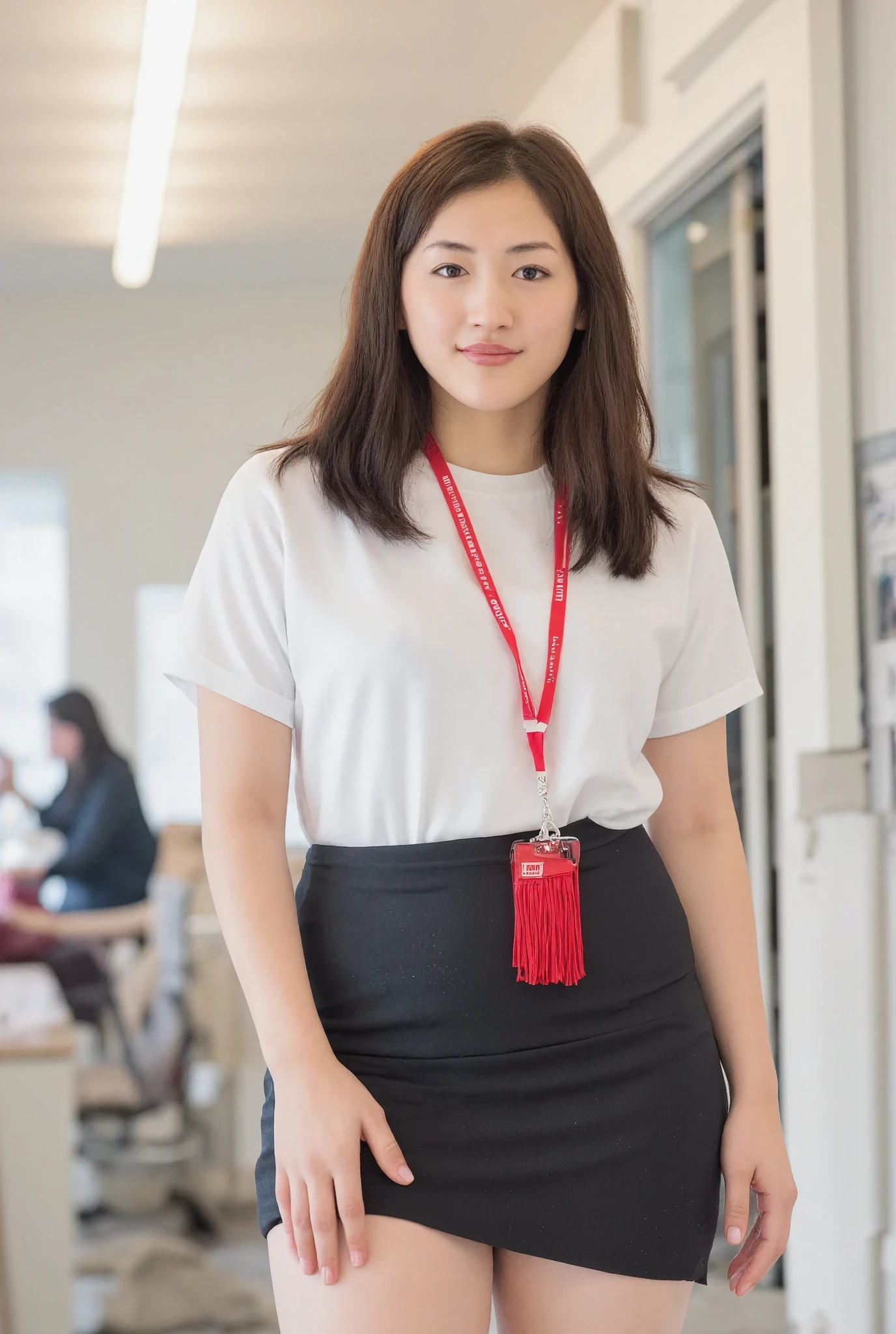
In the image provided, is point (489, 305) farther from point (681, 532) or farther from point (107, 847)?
point (107, 847)

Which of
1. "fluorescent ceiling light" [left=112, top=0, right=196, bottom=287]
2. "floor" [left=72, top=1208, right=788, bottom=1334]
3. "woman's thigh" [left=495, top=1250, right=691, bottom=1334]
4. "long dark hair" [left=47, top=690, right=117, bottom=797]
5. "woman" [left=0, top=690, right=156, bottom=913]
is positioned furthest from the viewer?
"long dark hair" [left=47, top=690, right=117, bottom=797]

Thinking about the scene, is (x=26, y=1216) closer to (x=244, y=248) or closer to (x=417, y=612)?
(x=417, y=612)

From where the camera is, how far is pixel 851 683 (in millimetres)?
2223

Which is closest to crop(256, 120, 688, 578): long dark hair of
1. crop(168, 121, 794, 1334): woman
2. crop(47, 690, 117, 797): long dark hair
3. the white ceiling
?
crop(168, 121, 794, 1334): woman

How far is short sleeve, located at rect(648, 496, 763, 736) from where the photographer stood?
1237 millimetres

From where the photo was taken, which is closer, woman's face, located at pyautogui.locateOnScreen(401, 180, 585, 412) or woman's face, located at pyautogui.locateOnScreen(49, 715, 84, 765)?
woman's face, located at pyautogui.locateOnScreen(401, 180, 585, 412)

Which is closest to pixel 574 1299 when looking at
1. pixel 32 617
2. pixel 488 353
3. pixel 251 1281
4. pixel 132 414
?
pixel 488 353

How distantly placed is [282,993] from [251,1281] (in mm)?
2379

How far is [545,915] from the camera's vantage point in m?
1.04

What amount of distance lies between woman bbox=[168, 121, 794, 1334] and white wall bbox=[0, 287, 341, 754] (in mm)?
5109

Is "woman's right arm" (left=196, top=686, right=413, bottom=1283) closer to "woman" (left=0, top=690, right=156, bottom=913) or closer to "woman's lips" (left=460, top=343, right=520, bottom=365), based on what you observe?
A: "woman's lips" (left=460, top=343, right=520, bottom=365)

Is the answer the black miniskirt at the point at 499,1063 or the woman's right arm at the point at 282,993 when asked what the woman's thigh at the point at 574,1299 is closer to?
the black miniskirt at the point at 499,1063

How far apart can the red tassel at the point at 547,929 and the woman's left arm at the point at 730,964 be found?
8.7 inches

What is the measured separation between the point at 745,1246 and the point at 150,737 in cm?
535
